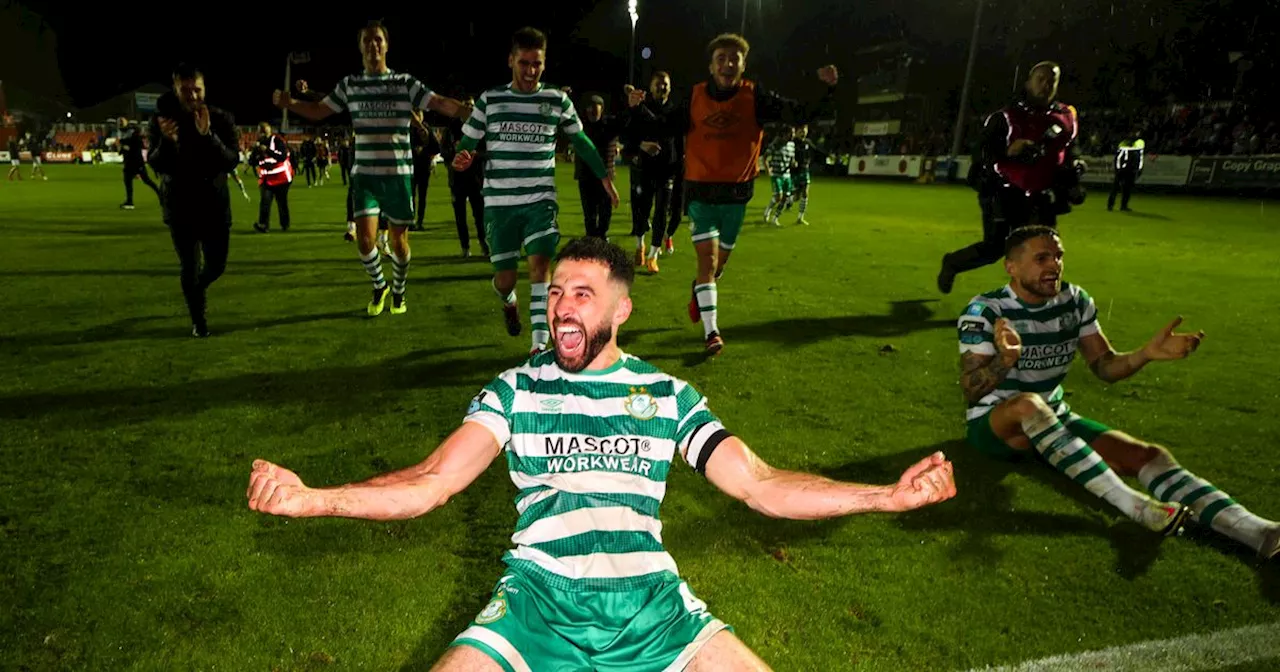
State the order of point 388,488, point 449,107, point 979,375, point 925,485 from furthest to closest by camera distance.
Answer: point 449,107
point 979,375
point 388,488
point 925,485

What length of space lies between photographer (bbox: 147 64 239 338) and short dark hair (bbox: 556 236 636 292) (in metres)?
5.38

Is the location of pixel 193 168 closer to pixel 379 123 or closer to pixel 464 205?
pixel 379 123

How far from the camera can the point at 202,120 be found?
22.0 ft

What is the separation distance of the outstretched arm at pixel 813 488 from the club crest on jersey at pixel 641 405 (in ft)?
0.83

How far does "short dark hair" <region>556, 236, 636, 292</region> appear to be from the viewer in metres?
2.67

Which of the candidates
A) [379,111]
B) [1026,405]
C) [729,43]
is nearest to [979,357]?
[1026,405]

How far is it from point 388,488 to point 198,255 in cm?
585

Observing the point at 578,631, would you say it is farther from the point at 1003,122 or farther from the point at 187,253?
the point at 1003,122

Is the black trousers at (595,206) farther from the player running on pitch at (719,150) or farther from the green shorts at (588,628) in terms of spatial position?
the green shorts at (588,628)

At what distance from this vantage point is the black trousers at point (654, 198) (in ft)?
37.7

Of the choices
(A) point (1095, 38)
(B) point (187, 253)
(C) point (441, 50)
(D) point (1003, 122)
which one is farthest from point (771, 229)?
(C) point (441, 50)

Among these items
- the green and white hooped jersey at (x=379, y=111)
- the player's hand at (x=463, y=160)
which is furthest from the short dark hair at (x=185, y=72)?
the player's hand at (x=463, y=160)

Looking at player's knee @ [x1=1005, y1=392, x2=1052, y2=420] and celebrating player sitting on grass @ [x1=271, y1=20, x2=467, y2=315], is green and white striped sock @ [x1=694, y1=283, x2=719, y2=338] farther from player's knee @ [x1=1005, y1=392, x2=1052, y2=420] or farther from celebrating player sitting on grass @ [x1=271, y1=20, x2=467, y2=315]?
player's knee @ [x1=1005, y1=392, x2=1052, y2=420]

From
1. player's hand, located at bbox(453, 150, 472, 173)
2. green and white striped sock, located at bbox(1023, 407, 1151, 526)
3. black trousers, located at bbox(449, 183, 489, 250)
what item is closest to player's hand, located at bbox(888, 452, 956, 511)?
green and white striped sock, located at bbox(1023, 407, 1151, 526)
